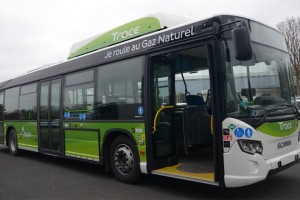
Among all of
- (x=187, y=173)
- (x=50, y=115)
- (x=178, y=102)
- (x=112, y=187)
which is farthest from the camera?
(x=50, y=115)

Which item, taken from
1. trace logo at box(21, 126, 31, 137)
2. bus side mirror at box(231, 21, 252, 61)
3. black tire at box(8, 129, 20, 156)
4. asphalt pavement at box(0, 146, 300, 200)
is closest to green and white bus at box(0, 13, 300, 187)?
bus side mirror at box(231, 21, 252, 61)

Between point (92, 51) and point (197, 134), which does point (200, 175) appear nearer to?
point (197, 134)

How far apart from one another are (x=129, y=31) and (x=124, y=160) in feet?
8.91

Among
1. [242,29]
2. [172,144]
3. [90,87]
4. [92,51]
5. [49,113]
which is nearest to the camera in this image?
[242,29]

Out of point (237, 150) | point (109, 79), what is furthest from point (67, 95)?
point (237, 150)

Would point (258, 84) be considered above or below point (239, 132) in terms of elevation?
above

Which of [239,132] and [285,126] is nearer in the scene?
[239,132]

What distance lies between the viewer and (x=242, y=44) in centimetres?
486

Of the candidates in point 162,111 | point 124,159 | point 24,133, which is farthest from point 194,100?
point 24,133

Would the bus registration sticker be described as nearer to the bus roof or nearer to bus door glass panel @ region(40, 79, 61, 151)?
the bus roof

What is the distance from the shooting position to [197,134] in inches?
273

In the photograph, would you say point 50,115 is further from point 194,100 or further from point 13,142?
point 194,100

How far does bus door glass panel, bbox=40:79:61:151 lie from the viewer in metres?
9.05

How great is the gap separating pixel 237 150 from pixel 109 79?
333 cm
